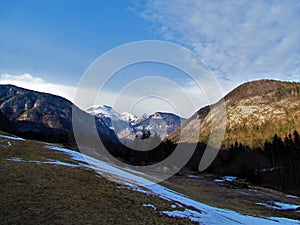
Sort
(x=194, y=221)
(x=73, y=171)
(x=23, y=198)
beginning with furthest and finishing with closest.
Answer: (x=73, y=171)
(x=194, y=221)
(x=23, y=198)

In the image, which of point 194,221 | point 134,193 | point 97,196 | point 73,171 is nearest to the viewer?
point 194,221

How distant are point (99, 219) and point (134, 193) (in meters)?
7.69

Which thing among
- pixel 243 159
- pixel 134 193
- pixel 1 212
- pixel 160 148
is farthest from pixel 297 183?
pixel 1 212

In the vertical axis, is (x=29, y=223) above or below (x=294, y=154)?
below

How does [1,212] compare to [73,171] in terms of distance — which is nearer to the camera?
[1,212]

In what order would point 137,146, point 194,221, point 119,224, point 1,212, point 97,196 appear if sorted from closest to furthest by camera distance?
point 1,212 → point 119,224 → point 194,221 → point 97,196 → point 137,146

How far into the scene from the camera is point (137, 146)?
366 ft

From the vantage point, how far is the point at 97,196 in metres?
18.3

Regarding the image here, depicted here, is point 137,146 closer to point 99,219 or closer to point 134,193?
point 134,193

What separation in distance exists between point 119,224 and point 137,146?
98.2m

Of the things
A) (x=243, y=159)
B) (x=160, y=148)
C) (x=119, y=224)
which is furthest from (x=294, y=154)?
(x=119, y=224)

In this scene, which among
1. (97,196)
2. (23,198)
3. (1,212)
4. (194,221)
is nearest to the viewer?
(1,212)

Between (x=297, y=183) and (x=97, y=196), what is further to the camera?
(x=297, y=183)

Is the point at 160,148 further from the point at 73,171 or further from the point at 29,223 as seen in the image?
the point at 29,223
